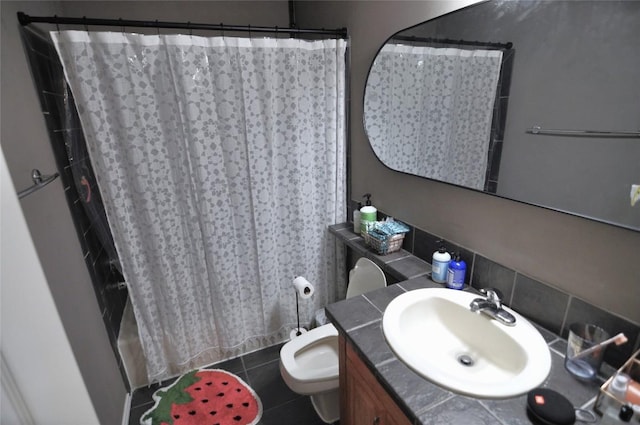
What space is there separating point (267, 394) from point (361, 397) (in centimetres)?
97

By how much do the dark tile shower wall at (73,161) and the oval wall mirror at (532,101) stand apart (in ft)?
5.20

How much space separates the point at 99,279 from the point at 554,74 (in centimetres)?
219

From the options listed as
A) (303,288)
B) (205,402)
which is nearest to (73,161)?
(303,288)

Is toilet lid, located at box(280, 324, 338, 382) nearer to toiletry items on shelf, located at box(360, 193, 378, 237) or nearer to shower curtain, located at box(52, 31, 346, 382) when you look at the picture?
shower curtain, located at box(52, 31, 346, 382)

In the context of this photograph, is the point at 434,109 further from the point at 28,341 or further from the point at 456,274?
the point at 28,341

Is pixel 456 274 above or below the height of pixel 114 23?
below

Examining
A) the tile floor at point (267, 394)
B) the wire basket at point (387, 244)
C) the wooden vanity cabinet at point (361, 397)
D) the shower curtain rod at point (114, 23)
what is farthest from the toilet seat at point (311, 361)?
the shower curtain rod at point (114, 23)

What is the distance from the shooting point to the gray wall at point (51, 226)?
1.08 m

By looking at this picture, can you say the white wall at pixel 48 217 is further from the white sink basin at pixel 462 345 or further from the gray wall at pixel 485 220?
the gray wall at pixel 485 220

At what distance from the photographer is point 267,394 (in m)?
1.88

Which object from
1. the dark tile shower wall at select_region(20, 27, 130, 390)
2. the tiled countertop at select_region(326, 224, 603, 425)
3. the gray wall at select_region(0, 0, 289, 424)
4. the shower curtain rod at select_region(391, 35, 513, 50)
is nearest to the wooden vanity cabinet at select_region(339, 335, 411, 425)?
the tiled countertop at select_region(326, 224, 603, 425)

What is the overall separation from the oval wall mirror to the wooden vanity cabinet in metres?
0.79

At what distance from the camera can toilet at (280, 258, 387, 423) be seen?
1507 mm

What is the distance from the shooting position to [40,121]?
1313mm
